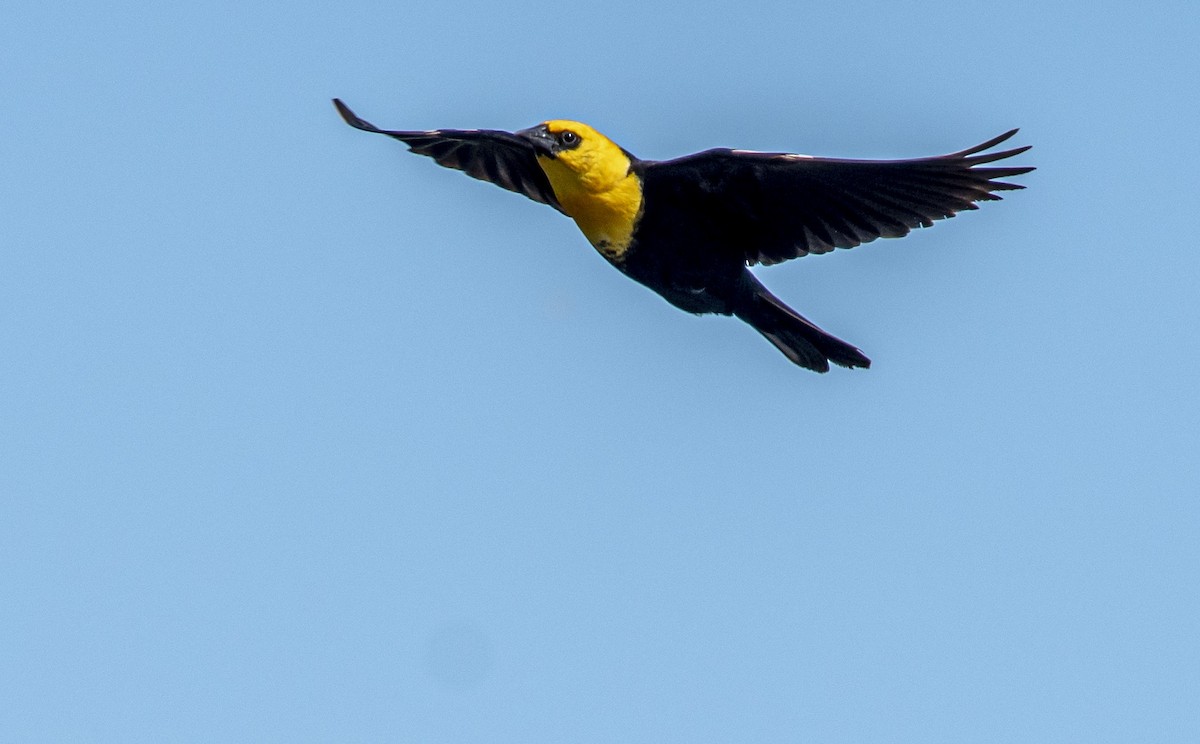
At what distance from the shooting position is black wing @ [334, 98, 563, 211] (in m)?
14.1

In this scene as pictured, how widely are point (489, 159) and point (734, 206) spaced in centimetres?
248

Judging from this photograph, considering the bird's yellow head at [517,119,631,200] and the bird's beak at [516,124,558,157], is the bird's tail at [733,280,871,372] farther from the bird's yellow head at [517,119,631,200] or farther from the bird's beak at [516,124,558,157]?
the bird's beak at [516,124,558,157]

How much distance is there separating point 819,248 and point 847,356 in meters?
0.80

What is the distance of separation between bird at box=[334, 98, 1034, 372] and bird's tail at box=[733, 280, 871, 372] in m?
0.01

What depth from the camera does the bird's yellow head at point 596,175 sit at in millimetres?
12844

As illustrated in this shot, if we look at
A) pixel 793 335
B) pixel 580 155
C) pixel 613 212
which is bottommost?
pixel 793 335

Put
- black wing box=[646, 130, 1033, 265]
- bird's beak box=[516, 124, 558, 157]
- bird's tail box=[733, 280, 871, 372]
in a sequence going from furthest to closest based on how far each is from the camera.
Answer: bird's tail box=[733, 280, 871, 372], bird's beak box=[516, 124, 558, 157], black wing box=[646, 130, 1033, 265]

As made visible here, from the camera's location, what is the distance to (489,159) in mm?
14695

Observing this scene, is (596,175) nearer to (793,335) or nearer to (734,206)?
(734,206)

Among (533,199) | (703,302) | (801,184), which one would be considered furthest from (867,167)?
(533,199)

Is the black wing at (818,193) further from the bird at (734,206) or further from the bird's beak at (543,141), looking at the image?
the bird's beak at (543,141)

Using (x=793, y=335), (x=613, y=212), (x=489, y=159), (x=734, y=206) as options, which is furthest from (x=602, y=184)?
(x=489, y=159)

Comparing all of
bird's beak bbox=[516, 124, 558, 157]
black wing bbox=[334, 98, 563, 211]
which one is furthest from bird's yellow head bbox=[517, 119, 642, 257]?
black wing bbox=[334, 98, 563, 211]

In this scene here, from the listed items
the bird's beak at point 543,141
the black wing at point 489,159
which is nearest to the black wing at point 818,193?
the bird's beak at point 543,141
